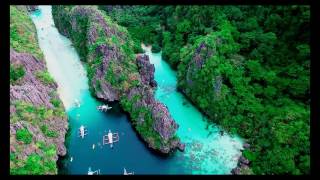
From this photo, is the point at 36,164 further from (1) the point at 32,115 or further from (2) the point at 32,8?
(2) the point at 32,8

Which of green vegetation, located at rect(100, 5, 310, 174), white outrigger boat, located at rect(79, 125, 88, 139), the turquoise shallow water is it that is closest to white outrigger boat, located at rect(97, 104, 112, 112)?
the turquoise shallow water

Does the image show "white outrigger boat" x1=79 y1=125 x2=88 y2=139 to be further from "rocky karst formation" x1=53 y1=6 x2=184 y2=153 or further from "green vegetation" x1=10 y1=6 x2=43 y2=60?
"green vegetation" x1=10 y1=6 x2=43 y2=60

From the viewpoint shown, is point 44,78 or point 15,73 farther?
point 44,78

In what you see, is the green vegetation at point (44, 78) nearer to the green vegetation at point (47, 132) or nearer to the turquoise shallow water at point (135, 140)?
the turquoise shallow water at point (135, 140)

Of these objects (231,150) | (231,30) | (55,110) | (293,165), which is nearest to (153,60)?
(231,30)

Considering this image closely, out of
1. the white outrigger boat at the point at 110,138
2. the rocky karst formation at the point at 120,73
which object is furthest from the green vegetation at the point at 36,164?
the rocky karst formation at the point at 120,73

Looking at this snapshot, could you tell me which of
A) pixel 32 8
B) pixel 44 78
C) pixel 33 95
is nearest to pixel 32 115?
pixel 33 95
